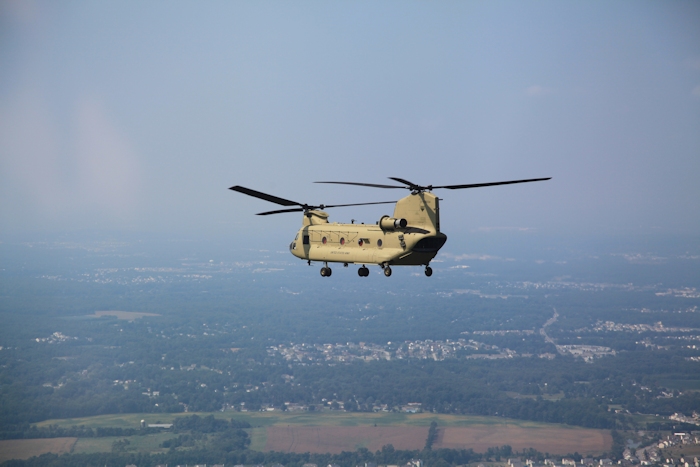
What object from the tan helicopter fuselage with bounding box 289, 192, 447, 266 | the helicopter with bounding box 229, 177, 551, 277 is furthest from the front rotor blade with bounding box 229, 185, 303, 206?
the tan helicopter fuselage with bounding box 289, 192, 447, 266

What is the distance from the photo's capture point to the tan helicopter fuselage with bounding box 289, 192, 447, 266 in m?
50.7

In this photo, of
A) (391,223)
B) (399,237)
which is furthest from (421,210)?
(399,237)

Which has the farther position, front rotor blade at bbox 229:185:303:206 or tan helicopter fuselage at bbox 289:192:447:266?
front rotor blade at bbox 229:185:303:206

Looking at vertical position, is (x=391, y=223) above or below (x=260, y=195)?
below

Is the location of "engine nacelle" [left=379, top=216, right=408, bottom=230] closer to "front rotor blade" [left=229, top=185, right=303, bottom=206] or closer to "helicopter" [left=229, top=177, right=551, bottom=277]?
"helicopter" [left=229, top=177, right=551, bottom=277]

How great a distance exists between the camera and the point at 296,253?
58.4 metres

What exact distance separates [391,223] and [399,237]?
106 cm

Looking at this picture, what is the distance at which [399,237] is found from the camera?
51000mm

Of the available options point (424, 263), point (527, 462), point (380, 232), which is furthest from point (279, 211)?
point (527, 462)

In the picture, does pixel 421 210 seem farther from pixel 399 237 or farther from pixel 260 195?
pixel 260 195

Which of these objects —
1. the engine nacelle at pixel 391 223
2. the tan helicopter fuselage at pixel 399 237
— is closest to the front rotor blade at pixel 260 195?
the tan helicopter fuselage at pixel 399 237

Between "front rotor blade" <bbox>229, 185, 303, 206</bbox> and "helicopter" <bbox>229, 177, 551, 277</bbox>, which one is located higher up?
"front rotor blade" <bbox>229, 185, 303, 206</bbox>

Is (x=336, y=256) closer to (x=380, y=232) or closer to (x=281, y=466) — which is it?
(x=380, y=232)

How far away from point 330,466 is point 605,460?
2549 inches
